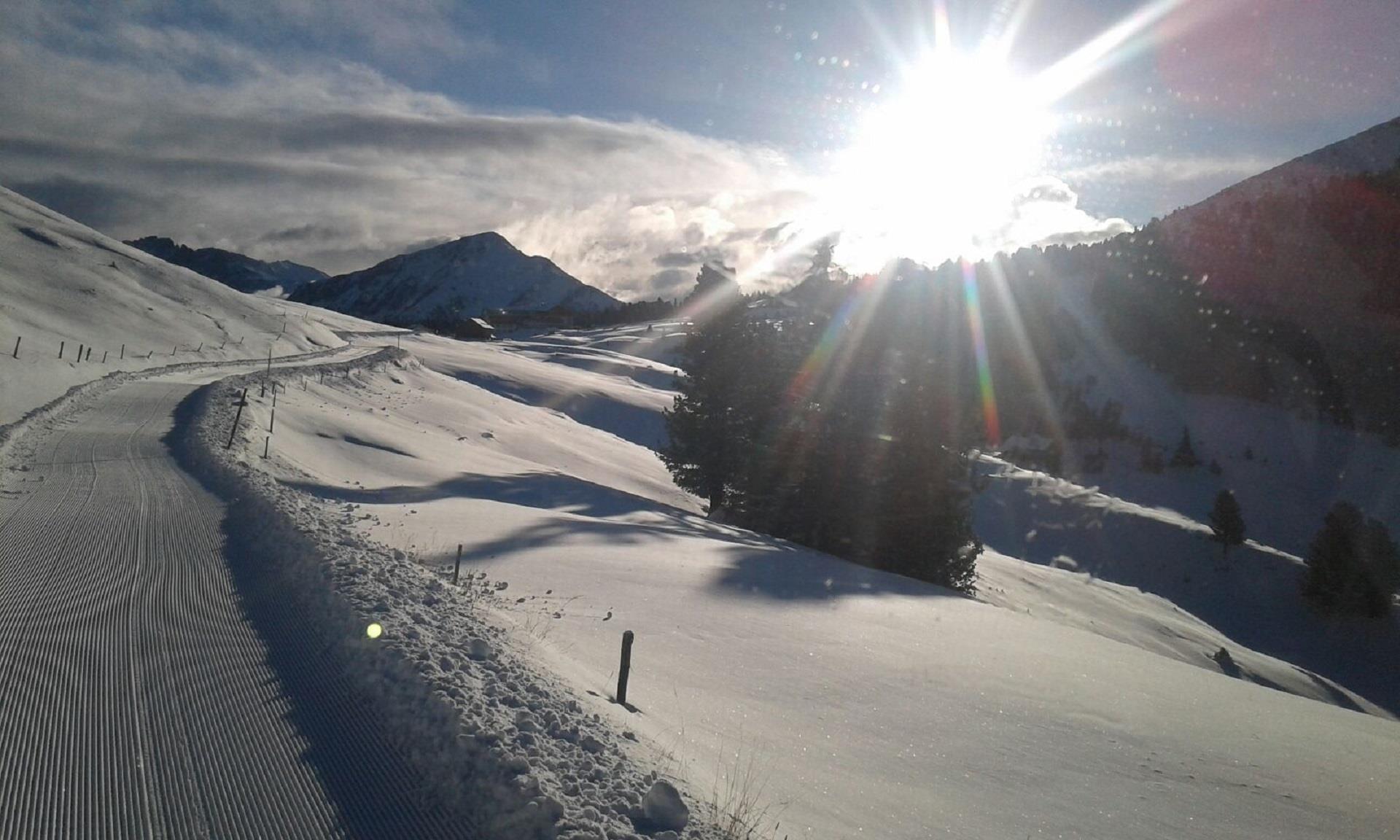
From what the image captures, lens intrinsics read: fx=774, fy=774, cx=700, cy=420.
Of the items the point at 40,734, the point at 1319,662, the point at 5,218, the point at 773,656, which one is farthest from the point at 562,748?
the point at 5,218

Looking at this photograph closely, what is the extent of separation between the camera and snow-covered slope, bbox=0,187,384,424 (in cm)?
3066

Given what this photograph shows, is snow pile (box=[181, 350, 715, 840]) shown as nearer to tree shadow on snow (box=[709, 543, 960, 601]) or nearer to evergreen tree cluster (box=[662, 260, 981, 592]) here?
tree shadow on snow (box=[709, 543, 960, 601])

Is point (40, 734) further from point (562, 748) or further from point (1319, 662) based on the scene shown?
point (1319, 662)

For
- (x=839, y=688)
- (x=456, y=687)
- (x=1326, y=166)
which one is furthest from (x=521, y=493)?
(x=1326, y=166)

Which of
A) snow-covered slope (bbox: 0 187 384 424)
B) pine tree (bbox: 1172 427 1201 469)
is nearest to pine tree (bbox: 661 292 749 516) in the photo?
snow-covered slope (bbox: 0 187 384 424)

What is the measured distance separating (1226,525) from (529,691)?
70.9 meters

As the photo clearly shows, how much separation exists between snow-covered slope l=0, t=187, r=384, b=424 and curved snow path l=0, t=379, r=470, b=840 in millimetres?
15619

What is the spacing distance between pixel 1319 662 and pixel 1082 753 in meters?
61.8

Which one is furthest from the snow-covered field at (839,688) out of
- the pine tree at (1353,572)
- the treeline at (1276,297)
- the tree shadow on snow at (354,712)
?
the treeline at (1276,297)

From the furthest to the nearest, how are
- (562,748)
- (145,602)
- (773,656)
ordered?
(773,656), (145,602), (562,748)

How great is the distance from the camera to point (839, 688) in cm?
874

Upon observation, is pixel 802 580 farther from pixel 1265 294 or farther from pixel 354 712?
pixel 1265 294

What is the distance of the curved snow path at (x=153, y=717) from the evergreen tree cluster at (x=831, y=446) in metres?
21.5

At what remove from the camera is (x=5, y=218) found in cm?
6053
